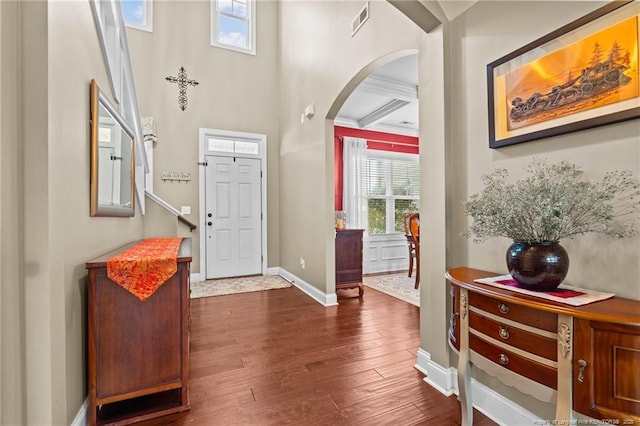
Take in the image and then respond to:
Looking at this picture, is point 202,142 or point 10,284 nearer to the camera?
point 10,284

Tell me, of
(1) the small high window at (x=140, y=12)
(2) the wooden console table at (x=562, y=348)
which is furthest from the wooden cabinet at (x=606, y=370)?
(1) the small high window at (x=140, y=12)

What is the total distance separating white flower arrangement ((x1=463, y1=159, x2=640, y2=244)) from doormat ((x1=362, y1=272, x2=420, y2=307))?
2.51m

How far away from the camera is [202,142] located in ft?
16.1

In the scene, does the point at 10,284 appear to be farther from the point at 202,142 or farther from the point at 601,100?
the point at 202,142

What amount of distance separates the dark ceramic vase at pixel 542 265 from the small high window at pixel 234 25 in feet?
18.4

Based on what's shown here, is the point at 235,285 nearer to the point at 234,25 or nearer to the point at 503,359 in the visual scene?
the point at 503,359

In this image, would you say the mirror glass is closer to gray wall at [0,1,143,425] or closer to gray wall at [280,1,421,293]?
gray wall at [0,1,143,425]

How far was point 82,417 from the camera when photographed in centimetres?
149

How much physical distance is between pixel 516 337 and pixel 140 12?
6314 millimetres

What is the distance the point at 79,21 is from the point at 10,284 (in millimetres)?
1353

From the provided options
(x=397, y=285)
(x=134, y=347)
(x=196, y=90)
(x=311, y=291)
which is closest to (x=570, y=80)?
(x=134, y=347)

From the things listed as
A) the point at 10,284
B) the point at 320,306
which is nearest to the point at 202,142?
the point at 320,306

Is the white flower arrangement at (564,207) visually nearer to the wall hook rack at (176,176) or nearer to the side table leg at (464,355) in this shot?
the side table leg at (464,355)

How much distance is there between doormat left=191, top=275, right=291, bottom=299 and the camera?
416 centimetres
